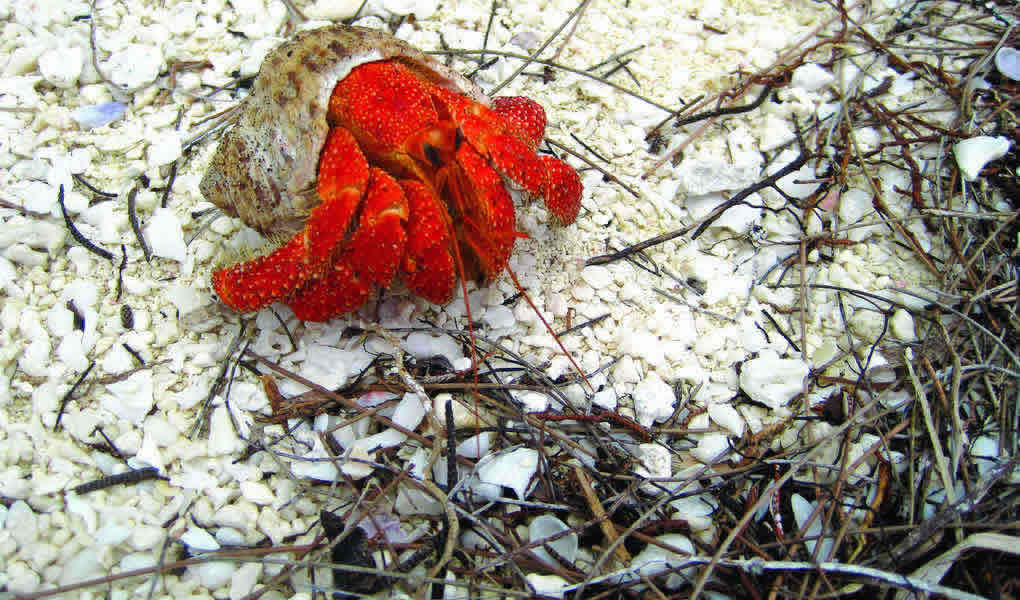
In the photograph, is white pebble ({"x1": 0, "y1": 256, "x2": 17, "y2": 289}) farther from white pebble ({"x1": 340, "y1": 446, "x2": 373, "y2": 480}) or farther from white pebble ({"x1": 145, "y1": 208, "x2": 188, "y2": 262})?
white pebble ({"x1": 340, "y1": 446, "x2": 373, "y2": 480})

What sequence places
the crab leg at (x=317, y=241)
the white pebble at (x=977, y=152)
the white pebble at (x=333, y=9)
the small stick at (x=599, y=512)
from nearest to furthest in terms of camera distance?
the small stick at (x=599, y=512), the crab leg at (x=317, y=241), the white pebble at (x=977, y=152), the white pebble at (x=333, y=9)

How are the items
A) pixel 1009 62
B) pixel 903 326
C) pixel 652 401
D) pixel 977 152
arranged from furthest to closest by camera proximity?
pixel 1009 62 < pixel 977 152 < pixel 903 326 < pixel 652 401

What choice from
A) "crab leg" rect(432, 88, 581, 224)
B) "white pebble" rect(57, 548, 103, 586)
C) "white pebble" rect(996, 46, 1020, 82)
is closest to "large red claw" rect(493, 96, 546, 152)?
"crab leg" rect(432, 88, 581, 224)

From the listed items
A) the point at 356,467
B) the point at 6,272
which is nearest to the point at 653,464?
the point at 356,467

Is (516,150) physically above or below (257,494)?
above

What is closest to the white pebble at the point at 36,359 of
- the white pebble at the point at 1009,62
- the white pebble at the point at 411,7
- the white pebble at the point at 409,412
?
the white pebble at the point at 409,412

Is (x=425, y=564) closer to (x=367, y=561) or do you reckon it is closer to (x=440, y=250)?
(x=367, y=561)

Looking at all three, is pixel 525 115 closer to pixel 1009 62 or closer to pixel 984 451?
pixel 984 451

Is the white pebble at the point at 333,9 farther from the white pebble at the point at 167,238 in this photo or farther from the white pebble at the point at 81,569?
the white pebble at the point at 81,569
